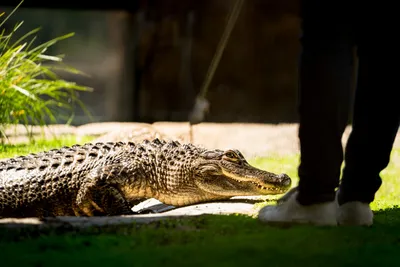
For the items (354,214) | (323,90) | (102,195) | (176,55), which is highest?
(176,55)

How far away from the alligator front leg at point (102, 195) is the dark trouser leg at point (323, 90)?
155cm

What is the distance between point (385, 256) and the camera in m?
2.02

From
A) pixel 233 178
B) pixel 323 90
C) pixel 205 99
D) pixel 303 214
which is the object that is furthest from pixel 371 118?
pixel 205 99

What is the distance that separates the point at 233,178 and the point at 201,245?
2.15 m

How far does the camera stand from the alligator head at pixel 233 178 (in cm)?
414

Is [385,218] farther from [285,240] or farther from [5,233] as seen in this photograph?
[5,233]

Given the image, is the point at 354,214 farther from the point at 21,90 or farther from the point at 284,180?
the point at 21,90

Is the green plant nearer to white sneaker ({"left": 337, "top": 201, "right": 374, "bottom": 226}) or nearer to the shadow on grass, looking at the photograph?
the shadow on grass

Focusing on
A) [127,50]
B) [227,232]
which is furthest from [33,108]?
[227,232]

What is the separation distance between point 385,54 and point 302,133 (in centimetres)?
42

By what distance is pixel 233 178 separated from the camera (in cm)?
419

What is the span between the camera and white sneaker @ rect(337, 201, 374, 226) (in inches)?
101

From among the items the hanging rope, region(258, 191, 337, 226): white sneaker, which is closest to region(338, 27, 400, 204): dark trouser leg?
region(258, 191, 337, 226): white sneaker

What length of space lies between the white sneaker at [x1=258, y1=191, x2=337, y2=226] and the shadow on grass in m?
0.08
